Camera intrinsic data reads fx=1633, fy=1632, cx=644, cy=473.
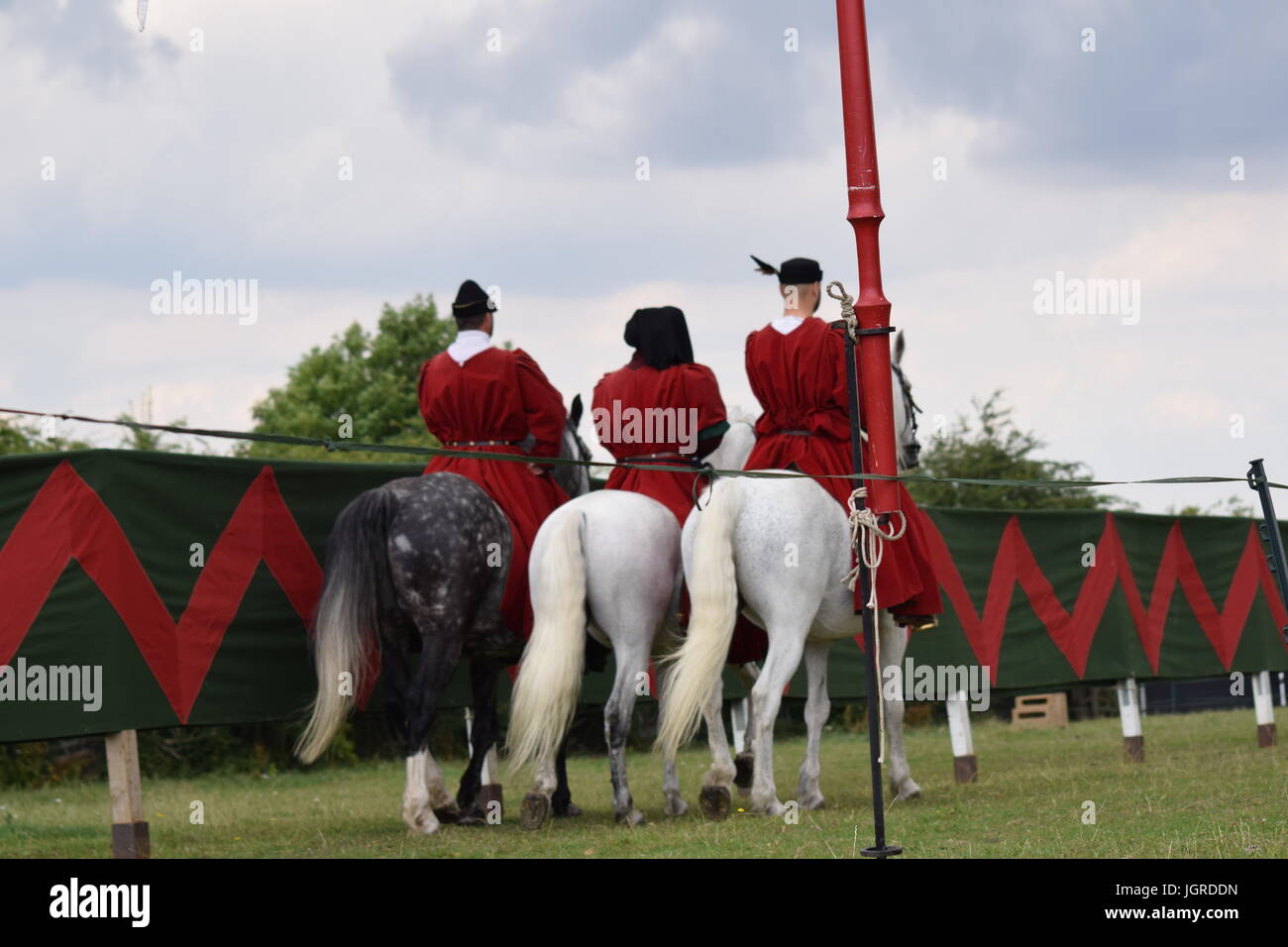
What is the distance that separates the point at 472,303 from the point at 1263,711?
8.62m

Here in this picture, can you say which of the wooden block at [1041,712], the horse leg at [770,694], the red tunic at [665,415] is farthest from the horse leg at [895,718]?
the wooden block at [1041,712]

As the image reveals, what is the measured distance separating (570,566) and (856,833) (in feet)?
7.19

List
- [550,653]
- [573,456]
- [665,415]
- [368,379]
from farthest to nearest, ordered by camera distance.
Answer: [368,379] < [573,456] < [665,415] < [550,653]

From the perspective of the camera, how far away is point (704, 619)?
829 centimetres

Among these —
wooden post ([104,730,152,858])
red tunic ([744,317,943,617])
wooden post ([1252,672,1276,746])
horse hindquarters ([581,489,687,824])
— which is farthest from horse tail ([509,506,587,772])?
wooden post ([1252,672,1276,746])

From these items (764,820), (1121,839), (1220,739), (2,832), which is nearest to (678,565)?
(764,820)

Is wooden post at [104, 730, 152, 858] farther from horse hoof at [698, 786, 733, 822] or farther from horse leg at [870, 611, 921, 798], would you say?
horse leg at [870, 611, 921, 798]

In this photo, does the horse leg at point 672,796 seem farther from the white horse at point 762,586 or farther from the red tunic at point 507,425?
the red tunic at point 507,425

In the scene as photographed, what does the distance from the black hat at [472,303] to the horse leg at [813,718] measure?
2.68 meters

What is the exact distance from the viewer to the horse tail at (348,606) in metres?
8.04

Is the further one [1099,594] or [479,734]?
[1099,594]

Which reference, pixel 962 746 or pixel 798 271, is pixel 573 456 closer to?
pixel 798 271

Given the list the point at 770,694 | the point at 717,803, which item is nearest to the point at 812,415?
the point at 770,694

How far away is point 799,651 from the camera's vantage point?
8.58 meters
